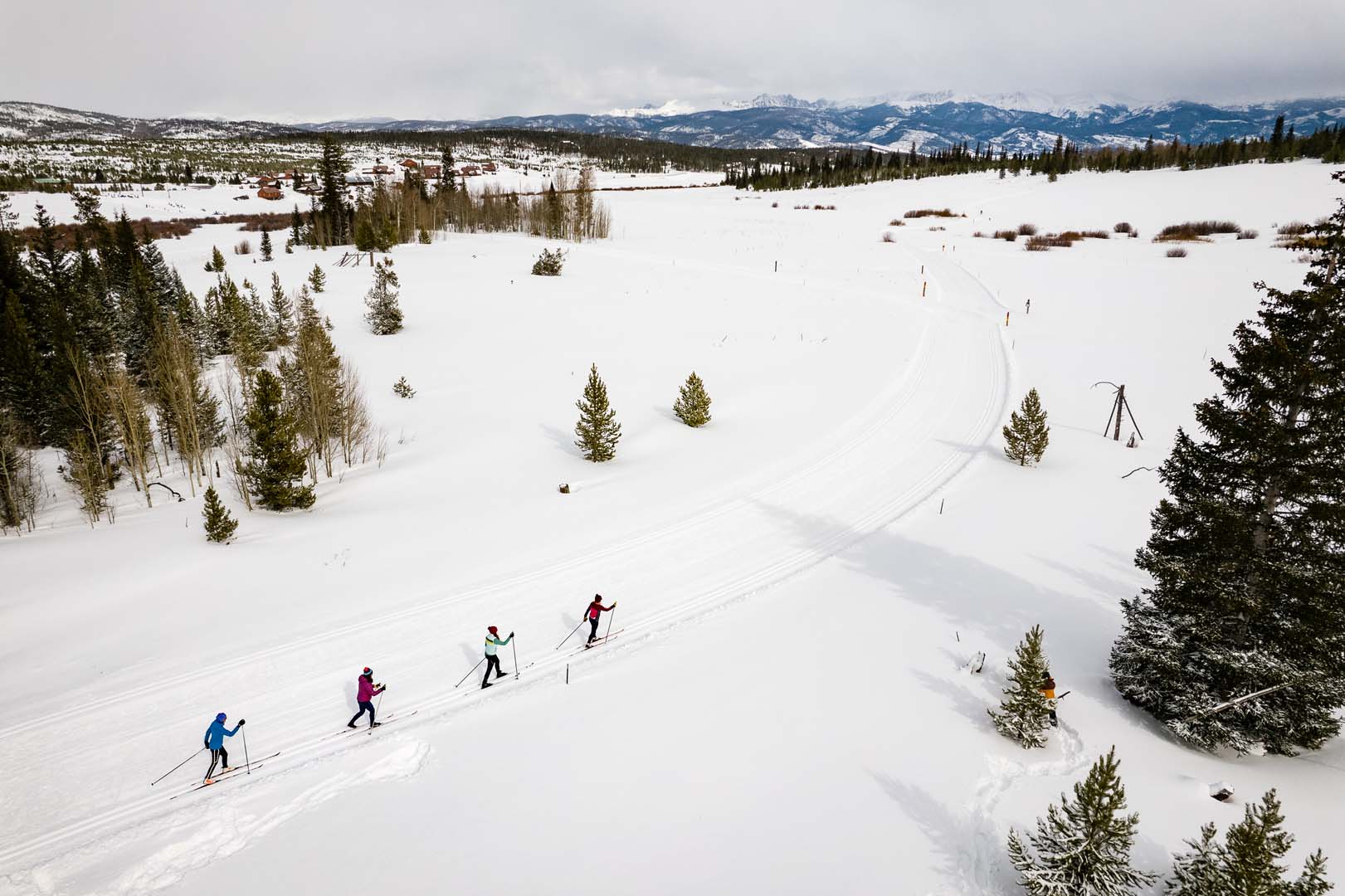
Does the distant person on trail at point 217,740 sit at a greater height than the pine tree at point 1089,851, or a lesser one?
lesser

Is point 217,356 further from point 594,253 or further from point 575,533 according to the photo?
point 594,253

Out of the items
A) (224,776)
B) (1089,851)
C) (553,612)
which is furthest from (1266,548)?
(224,776)

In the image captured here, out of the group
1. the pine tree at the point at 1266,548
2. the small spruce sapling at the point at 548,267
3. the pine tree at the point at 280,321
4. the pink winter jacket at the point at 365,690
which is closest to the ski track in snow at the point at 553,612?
the pink winter jacket at the point at 365,690

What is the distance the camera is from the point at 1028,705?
9.59m

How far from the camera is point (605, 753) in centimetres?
970

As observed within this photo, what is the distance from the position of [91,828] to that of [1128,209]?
93.7 metres

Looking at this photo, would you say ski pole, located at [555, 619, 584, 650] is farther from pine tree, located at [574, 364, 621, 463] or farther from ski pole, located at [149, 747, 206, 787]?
pine tree, located at [574, 364, 621, 463]

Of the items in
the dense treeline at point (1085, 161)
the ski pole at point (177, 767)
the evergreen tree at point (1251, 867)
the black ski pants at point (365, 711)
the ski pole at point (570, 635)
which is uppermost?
the dense treeline at point (1085, 161)

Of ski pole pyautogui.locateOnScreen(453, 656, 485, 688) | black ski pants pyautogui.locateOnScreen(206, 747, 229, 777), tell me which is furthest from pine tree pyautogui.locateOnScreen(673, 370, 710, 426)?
black ski pants pyautogui.locateOnScreen(206, 747, 229, 777)

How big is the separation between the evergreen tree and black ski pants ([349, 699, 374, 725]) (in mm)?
11385

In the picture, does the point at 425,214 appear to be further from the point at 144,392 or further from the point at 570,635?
the point at 570,635

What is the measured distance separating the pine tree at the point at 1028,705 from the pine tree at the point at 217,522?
733 inches

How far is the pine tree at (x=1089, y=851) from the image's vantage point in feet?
22.2

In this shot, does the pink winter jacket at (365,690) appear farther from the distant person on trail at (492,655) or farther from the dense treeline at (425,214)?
the dense treeline at (425,214)
